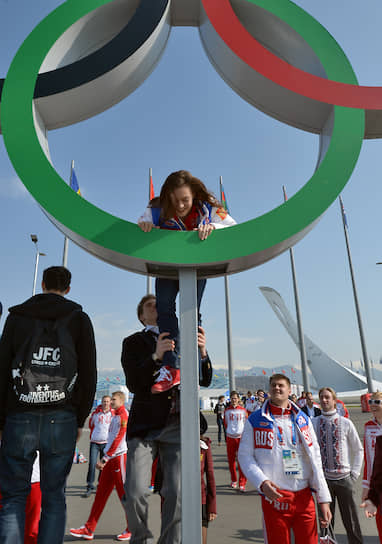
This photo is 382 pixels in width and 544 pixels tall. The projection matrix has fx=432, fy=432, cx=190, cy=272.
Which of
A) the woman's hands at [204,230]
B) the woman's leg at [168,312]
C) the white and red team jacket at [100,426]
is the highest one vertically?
the woman's hands at [204,230]

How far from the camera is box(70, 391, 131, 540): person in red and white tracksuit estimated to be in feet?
17.9

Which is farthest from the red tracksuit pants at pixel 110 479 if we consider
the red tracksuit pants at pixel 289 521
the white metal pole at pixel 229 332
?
the white metal pole at pixel 229 332

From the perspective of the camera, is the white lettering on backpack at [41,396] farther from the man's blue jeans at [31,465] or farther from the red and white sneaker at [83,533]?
the red and white sneaker at [83,533]

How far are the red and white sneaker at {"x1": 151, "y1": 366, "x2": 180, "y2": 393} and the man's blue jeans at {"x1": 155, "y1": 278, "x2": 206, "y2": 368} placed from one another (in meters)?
0.06

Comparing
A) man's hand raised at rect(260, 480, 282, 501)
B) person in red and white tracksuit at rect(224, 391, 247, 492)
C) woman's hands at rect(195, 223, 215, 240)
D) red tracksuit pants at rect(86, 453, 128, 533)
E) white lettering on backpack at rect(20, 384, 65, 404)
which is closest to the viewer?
white lettering on backpack at rect(20, 384, 65, 404)

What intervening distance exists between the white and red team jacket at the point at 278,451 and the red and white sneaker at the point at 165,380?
1081 mm

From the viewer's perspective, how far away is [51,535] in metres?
2.33

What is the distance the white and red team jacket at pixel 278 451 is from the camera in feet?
11.0

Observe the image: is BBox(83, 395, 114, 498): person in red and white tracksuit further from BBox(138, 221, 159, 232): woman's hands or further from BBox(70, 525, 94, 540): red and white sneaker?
BBox(138, 221, 159, 232): woman's hands

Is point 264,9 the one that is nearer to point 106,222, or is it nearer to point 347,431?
point 106,222

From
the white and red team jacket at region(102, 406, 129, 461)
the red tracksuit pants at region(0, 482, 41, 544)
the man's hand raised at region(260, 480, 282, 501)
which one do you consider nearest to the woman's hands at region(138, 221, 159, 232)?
the man's hand raised at region(260, 480, 282, 501)

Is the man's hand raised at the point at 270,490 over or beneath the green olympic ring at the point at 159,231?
beneath

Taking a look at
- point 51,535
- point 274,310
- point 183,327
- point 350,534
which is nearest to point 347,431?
point 350,534

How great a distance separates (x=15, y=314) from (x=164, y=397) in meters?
1.14
